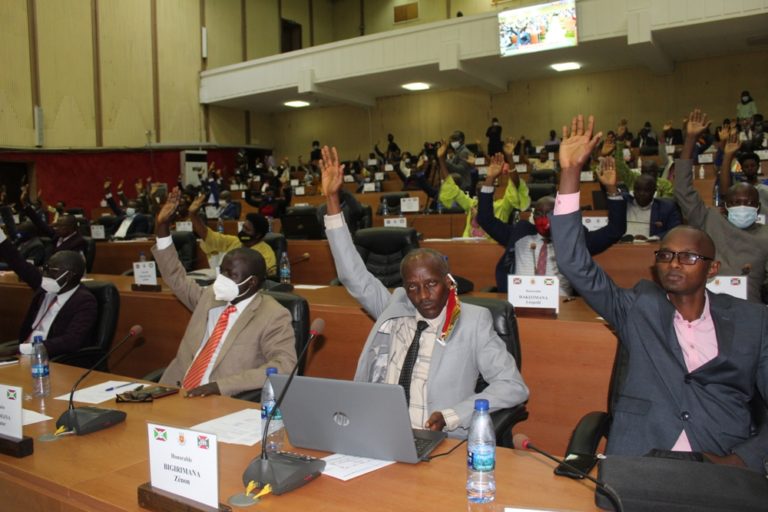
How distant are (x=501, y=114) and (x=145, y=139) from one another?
7.62 m

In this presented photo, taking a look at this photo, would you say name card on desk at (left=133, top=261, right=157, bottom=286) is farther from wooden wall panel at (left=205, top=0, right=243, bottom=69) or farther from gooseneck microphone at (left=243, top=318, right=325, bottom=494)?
wooden wall panel at (left=205, top=0, right=243, bottom=69)

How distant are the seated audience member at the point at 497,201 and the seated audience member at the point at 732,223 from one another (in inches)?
70.4

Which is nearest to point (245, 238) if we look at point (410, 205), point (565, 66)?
point (410, 205)

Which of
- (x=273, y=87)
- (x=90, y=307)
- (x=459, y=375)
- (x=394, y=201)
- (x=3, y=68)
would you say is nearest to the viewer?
(x=459, y=375)

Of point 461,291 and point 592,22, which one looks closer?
point 461,291

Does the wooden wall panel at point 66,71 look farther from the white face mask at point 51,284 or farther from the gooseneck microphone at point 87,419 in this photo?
the gooseneck microphone at point 87,419

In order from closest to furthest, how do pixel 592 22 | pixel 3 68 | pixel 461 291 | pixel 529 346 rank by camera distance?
1. pixel 529 346
2. pixel 461 291
3. pixel 592 22
4. pixel 3 68

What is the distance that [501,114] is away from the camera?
14484 mm

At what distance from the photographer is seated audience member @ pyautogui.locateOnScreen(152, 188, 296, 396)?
253 cm

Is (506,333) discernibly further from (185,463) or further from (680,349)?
(185,463)

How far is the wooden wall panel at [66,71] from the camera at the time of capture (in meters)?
12.2

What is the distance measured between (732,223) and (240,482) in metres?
2.90

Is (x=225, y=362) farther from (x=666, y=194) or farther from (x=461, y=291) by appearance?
(x=666, y=194)

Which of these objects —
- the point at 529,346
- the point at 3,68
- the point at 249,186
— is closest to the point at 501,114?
the point at 249,186
